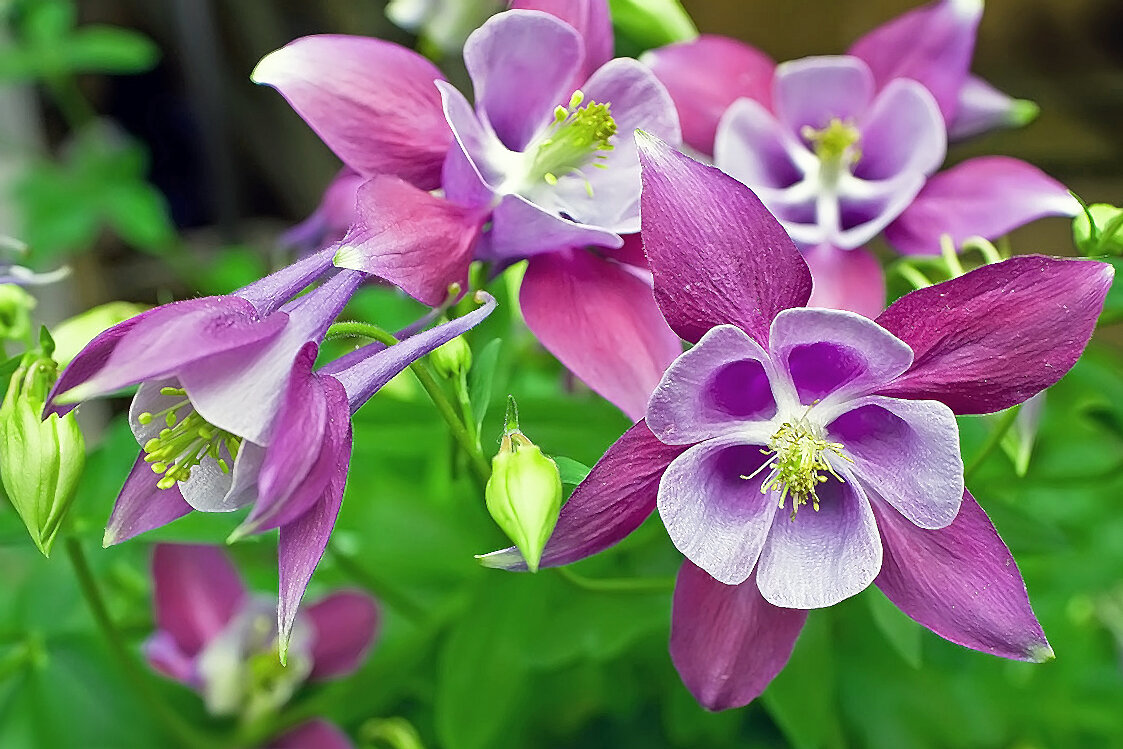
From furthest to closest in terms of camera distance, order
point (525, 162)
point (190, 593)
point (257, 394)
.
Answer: point (190, 593), point (525, 162), point (257, 394)

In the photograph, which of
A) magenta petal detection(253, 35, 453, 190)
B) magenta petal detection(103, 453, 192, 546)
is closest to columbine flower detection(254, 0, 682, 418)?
magenta petal detection(253, 35, 453, 190)

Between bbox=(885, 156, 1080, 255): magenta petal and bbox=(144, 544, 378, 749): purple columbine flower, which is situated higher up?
bbox=(885, 156, 1080, 255): magenta petal

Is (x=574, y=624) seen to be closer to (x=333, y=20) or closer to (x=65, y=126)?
(x=333, y=20)

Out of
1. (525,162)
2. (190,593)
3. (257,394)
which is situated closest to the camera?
(257,394)

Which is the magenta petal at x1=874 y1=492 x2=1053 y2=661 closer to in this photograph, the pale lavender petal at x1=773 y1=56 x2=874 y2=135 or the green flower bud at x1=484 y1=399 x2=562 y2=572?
the green flower bud at x1=484 y1=399 x2=562 y2=572

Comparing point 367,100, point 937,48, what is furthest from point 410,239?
point 937,48

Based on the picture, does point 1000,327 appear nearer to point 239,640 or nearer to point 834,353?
point 834,353

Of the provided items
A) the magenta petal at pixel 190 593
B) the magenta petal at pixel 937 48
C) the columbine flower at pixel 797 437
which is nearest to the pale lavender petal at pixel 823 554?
the columbine flower at pixel 797 437
